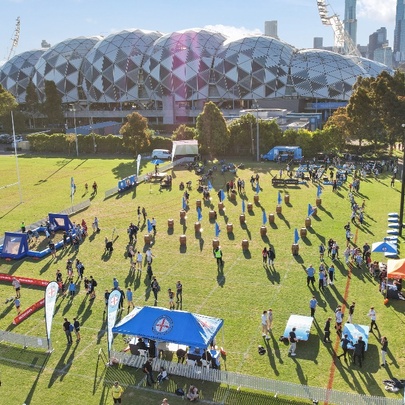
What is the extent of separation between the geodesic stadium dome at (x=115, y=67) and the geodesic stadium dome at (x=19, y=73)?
43.1 ft

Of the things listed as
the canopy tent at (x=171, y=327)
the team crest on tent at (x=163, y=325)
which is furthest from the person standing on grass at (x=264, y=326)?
the team crest on tent at (x=163, y=325)

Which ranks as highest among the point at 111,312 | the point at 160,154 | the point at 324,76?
the point at 324,76

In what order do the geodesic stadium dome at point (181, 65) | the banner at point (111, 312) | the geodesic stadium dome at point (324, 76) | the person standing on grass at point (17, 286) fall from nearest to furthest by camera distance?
1. the banner at point (111, 312)
2. the person standing on grass at point (17, 286)
3. the geodesic stadium dome at point (324, 76)
4. the geodesic stadium dome at point (181, 65)

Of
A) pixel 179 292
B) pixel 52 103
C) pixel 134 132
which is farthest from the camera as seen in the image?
pixel 52 103

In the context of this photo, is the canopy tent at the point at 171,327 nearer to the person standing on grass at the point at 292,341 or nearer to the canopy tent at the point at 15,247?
the person standing on grass at the point at 292,341

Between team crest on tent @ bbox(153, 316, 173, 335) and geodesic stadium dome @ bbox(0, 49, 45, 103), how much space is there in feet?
281

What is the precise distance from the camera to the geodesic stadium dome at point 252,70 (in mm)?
77438

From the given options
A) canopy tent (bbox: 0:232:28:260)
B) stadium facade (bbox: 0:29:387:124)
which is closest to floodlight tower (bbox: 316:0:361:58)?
stadium facade (bbox: 0:29:387:124)

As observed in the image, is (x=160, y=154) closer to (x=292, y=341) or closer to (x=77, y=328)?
(x=77, y=328)

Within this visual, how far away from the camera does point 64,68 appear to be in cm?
9050

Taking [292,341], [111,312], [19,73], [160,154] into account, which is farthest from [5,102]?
[292,341]

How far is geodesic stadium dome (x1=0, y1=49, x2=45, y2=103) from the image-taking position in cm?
9381

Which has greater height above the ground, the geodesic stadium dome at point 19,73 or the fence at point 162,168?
the geodesic stadium dome at point 19,73

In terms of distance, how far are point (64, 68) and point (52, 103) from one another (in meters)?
12.9
